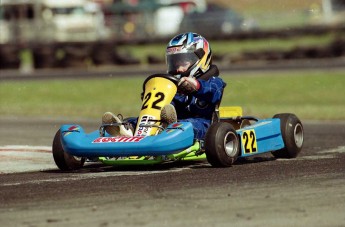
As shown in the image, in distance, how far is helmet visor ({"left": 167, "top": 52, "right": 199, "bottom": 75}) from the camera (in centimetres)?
912

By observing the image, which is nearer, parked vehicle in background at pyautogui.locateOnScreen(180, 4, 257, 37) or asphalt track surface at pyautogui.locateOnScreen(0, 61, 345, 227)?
asphalt track surface at pyautogui.locateOnScreen(0, 61, 345, 227)

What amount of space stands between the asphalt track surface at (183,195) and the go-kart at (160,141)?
127 mm

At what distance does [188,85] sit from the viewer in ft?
28.5

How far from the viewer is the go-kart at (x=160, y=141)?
8.03 meters

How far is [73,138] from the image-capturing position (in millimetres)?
8266

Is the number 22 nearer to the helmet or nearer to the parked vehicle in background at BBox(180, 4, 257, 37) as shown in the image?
the helmet

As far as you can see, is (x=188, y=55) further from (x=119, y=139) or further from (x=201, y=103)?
(x=119, y=139)

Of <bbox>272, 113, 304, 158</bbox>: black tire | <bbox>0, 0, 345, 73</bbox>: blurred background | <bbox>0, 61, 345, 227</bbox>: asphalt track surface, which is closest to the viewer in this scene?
<bbox>0, 61, 345, 227</bbox>: asphalt track surface

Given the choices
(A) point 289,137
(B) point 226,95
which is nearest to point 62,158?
(A) point 289,137

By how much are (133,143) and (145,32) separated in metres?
30.5

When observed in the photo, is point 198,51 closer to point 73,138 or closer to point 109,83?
point 73,138

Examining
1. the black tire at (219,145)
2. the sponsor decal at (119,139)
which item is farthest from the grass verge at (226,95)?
the sponsor decal at (119,139)

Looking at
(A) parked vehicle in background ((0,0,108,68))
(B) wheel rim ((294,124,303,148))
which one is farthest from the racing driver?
(A) parked vehicle in background ((0,0,108,68))

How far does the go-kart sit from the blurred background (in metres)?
21.0
